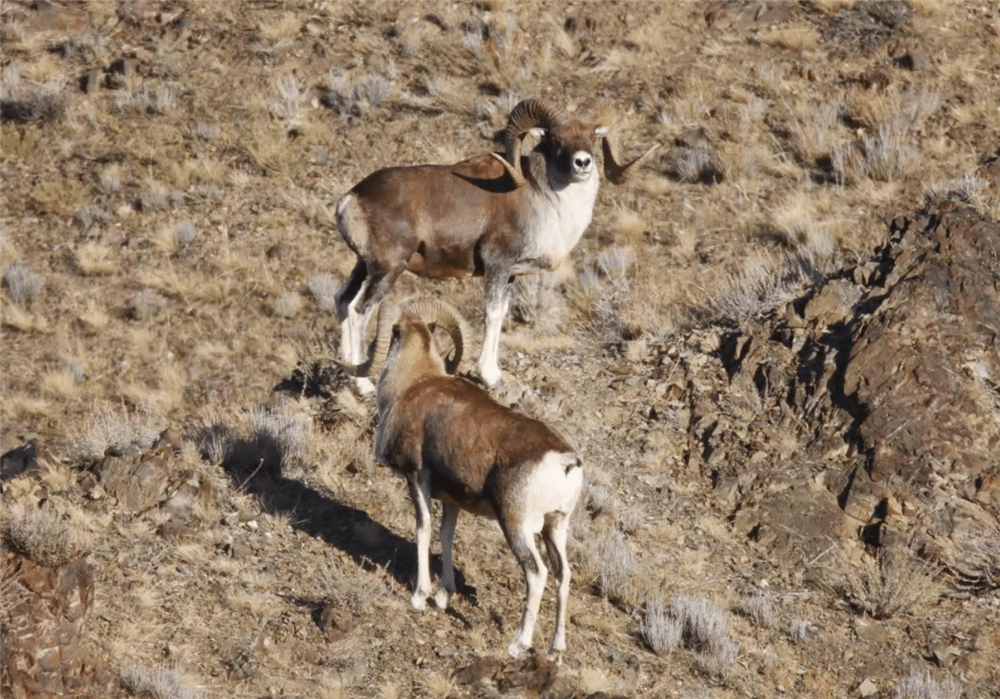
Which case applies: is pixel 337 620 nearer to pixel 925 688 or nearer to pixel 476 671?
pixel 476 671

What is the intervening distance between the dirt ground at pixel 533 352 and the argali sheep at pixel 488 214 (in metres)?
1.39

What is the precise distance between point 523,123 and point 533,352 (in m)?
2.81

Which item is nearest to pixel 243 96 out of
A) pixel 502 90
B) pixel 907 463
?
pixel 502 90

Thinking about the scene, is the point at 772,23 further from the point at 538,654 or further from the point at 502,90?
the point at 538,654

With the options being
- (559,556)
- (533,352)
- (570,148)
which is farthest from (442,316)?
(533,352)

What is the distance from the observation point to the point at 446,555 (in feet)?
36.3

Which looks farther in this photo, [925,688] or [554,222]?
[554,222]

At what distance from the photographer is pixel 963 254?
48.7 ft

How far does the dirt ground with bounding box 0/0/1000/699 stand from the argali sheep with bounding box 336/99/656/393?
54.9 inches

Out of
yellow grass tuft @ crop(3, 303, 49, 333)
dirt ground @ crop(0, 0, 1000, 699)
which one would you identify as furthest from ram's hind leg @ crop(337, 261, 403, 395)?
yellow grass tuft @ crop(3, 303, 49, 333)

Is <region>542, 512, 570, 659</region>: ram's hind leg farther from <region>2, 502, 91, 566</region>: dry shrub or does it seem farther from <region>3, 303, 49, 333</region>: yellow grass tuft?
<region>3, 303, 49, 333</region>: yellow grass tuft

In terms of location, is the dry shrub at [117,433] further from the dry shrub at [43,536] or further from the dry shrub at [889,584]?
the dry shrub at [889,584]

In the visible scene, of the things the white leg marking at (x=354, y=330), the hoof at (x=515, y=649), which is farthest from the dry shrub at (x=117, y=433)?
the hoof at (x=515, y=649)

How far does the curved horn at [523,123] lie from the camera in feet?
44.0
